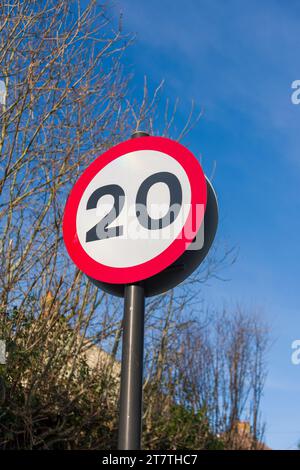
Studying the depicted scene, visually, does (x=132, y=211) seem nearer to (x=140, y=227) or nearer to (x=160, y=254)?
(x=140, y=227)

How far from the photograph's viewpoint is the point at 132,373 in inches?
59.4

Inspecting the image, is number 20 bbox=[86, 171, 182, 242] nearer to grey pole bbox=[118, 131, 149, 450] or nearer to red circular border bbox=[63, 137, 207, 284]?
red circular border bbox=[63, 137, 207, 284]

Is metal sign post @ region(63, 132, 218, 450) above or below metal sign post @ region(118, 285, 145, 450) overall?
above

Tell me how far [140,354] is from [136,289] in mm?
215

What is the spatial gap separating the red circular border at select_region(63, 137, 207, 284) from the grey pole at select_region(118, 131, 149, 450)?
8 centimetres

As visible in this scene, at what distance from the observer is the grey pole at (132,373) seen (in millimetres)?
1411

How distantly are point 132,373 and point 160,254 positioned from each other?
0.37 metres

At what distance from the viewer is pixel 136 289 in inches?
65.1

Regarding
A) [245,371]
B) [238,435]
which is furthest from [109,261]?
[245,371]

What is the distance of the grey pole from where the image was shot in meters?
1.41

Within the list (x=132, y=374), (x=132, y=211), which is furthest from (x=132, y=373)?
(x=132, y=211)

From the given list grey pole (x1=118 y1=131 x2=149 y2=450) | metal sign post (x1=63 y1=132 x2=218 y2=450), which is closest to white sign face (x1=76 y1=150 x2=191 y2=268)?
metal sign post (x1=63 y1=132 x2=218 y2=450)

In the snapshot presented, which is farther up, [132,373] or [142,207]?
[142,207]
